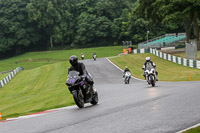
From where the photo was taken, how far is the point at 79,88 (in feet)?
34.9

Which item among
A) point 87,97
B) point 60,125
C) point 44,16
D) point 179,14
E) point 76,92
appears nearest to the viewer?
point 60,125

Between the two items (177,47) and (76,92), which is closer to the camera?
(76,92)

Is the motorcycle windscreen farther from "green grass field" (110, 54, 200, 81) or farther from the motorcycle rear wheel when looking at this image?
"green grass field" (110, 54, 200, 81)

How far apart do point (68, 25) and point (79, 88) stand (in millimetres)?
90222

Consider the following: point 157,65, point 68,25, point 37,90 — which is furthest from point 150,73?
point 68,25

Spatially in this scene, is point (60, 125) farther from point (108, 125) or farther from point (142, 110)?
point (142, 110)

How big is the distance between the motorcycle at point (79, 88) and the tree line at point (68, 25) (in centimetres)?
→ 8010

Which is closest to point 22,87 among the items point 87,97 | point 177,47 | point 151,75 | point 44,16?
point 151,75

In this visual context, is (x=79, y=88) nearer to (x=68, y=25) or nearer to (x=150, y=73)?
(x=150, y=73)

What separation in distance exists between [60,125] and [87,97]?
368 centimetres

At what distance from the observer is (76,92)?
33.9 feet

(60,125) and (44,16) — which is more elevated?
(44,16)

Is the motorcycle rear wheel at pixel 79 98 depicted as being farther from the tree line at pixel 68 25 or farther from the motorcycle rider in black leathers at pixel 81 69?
the tree line at pixel 68 25

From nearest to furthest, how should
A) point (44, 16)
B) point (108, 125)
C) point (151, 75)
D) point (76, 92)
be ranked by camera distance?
point (108, 125), point (76, 92), point (151, 75), point (44, 16)
